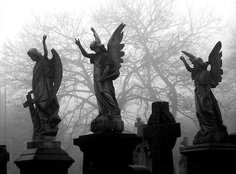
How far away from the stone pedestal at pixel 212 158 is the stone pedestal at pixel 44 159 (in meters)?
2.83

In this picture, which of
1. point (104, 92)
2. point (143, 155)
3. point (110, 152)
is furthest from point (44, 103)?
point (143, 155)

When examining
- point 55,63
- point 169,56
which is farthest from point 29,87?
point 55,63

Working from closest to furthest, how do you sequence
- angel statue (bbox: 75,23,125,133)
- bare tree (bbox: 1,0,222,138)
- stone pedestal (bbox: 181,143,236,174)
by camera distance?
angel statue (bbox: 75,23,125,133), stone pedestal (bbox: 181,143,236,174), bare tree (bbox: 1,0,222,138)

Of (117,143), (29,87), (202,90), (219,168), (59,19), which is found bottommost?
(219,168)

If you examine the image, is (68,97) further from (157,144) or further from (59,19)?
(157,144)

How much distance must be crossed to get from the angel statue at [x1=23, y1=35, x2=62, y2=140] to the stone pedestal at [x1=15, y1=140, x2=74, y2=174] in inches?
7.8

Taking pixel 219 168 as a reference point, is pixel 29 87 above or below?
above

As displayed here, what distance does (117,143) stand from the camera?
7129mm

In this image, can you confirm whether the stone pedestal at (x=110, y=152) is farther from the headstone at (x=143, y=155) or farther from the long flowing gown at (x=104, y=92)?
the headstone at (x=143, y=155)

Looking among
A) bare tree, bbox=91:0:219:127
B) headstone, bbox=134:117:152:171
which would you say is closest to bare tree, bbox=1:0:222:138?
Result: bare tree, bbox=91:0:219:127

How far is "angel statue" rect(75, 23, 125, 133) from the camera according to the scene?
7.25m

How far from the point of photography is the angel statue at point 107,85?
7.25 m

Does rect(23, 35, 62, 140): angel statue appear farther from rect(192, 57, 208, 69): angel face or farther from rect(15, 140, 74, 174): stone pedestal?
rect(192, 57, 208, 69): angel face

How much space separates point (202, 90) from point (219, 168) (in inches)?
68.1
